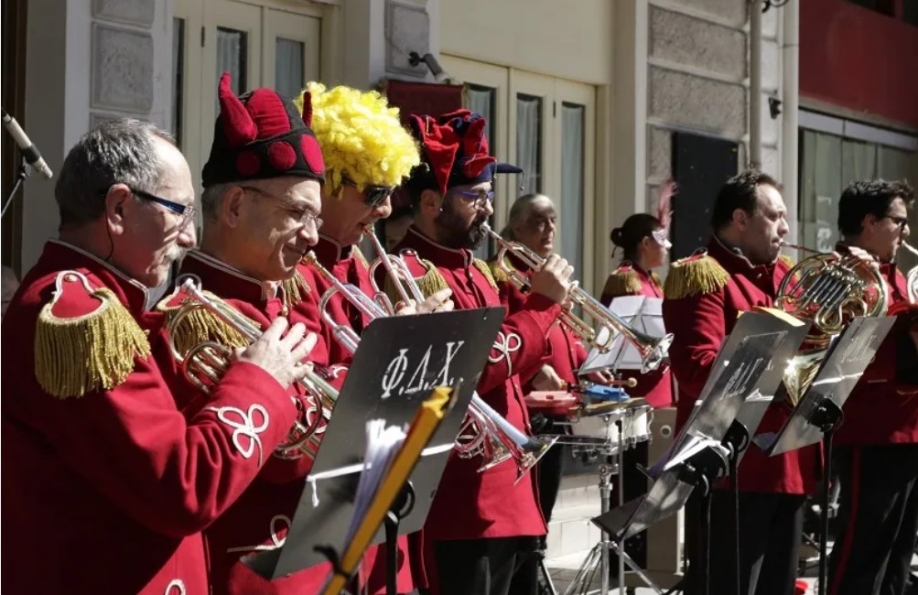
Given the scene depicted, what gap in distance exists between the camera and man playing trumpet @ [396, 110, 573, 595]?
4.68 metres

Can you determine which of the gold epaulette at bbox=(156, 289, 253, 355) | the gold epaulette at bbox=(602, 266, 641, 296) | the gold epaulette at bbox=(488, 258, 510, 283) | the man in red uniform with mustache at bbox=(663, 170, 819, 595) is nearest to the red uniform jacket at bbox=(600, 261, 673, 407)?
the gold epaulette at bbox=(602, 266, 641, 296)

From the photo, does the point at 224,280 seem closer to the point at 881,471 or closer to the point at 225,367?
the point at 225,367

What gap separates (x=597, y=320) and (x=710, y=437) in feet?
4.96

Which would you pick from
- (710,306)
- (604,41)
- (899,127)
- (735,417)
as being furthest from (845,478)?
(899,127)

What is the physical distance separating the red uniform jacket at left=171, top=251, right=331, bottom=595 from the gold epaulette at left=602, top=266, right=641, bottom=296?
16.3 feet

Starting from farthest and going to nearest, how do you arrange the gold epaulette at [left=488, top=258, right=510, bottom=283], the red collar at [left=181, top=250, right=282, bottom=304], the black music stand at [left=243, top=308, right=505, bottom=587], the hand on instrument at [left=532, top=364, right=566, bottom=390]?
1. the hand on instrument at [left=532, top=364, right=566, bottom=390]
2. the gold epaulette at [left=488, top=258, right=510, bottom=283]
3. the red collar at [left=181, top=250, right=282, bottom=304]
4. the black music stand at [left=243, top=308, right=505, bottom=587]

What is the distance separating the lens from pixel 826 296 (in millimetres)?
5844

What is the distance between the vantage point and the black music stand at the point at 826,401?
4.86 meters

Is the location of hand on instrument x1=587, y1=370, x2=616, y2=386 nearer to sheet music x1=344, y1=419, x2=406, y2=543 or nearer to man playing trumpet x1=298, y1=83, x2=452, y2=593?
man playing trumpet x1=298, y1=83, x2=452, y2=593

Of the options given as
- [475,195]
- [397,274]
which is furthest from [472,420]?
[475,195]

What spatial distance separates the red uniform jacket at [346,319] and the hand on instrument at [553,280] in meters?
0.65

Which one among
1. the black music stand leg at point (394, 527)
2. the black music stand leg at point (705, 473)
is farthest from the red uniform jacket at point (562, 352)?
the black music stand leg at point (394, 527)

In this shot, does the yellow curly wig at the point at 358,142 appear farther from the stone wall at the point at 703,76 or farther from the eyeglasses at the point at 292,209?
the stone wall at the point at 703,76

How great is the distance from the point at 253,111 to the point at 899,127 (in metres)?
13.0
